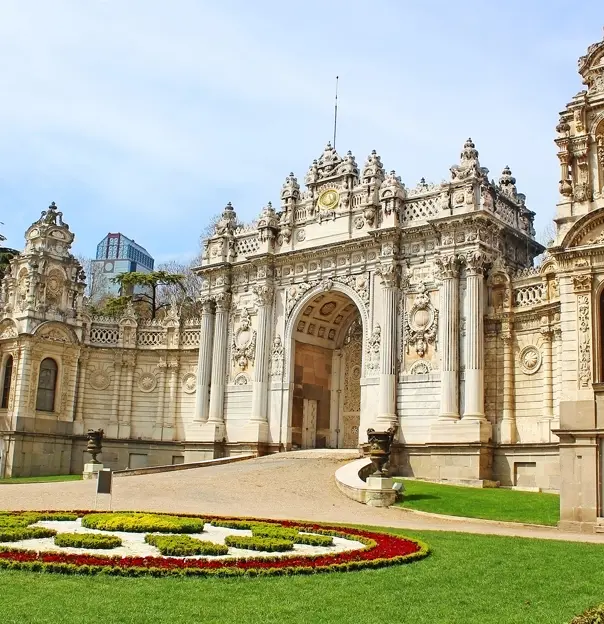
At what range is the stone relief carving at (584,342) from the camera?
2138 centimetres

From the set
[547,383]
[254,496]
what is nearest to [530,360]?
[547,383]

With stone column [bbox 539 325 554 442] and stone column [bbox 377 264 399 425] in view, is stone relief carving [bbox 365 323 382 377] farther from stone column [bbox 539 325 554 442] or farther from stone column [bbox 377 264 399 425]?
stone column [bbox 539 325 554 442]

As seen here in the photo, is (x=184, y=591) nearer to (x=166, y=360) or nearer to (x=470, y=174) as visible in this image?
(x=470, y=174)

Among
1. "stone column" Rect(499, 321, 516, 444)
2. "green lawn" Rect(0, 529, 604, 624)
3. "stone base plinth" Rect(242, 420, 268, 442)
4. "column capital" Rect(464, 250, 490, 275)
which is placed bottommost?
"green lawn" Rect(0, 529, 604, 624)

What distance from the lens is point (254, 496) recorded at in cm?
2647

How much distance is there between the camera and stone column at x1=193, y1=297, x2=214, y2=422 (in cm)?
4125

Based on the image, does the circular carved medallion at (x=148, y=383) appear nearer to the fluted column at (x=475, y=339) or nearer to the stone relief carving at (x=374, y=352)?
the stone relief carving at (x=374, y=352)

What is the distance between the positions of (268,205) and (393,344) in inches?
421

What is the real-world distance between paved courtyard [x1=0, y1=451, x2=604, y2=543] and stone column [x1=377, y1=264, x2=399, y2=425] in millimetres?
2334

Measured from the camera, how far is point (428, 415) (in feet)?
109

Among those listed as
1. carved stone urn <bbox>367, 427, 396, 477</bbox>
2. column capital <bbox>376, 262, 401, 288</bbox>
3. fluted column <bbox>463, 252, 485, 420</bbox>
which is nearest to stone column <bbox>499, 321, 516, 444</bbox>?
fluted column <bbox>463, 252, 485, 420</bbox>

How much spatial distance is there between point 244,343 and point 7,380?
12.3 metres

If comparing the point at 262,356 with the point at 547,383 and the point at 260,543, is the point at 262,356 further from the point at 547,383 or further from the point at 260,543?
the point at 260,543

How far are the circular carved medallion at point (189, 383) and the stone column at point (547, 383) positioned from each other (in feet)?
64.3
